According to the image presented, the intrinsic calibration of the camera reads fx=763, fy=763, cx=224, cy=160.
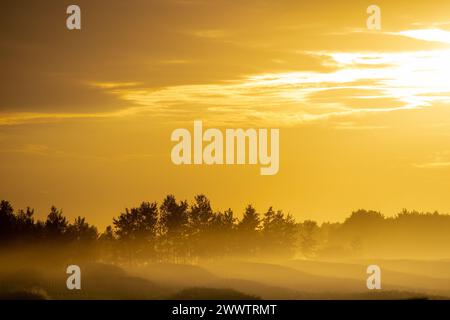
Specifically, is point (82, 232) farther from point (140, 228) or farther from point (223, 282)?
point (223, 282)

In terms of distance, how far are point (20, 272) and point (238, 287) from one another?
97.4 feet

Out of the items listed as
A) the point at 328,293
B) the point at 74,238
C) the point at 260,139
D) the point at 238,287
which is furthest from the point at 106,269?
the point at 260,139

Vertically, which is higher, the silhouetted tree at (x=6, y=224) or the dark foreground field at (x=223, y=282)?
the silhouetted tree at (x=6, y=224)

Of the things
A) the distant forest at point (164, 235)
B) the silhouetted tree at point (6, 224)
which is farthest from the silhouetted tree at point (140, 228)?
the silhouetted tree at point (6, 224)

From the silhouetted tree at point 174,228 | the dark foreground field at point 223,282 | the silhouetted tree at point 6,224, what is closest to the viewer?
the dark foreground field at point 223,282

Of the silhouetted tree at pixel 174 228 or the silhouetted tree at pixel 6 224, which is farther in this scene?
the silhouetted tree at pixel 174 228

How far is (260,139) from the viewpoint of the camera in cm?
7394

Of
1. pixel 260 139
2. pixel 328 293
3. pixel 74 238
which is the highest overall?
pixel 260 139

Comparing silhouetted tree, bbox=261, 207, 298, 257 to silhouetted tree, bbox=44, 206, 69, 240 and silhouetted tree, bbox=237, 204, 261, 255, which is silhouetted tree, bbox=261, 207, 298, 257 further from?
silhouetted tree, bbox=44, 206, 69, 240

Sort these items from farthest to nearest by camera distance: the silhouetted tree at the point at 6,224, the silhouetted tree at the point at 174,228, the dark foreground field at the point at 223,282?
the silhouetted tree at the point at 174,228 → the silhouetted tree at the point at 6,224 → the dark foreground field at the point at 223,282

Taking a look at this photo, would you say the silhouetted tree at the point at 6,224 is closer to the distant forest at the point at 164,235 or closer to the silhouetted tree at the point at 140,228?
the distant forest at the point at 164,235

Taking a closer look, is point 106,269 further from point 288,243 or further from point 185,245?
point 288,243

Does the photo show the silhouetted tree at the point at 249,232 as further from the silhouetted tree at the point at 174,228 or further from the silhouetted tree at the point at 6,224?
the silhouetted tree at the point at 6,224

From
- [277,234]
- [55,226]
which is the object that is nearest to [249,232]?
[277,234]
